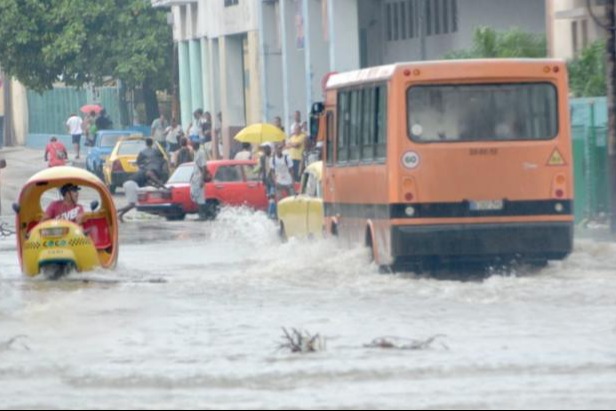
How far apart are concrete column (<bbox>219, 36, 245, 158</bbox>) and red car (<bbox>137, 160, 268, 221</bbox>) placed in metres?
19.6

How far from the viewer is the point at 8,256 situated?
29953 millimetres

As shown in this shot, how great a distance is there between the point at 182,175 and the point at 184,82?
26398mm

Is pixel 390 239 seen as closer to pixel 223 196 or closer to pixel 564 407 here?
pixel 564 407

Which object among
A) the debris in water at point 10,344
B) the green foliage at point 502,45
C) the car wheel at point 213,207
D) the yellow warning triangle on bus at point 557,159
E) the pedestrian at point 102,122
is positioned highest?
the green foliage at point 502,45

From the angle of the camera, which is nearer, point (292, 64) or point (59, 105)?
point (292, 64)

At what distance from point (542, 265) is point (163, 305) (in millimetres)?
4808

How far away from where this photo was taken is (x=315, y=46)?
50.3 meters

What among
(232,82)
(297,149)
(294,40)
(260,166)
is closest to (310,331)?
(260,166)

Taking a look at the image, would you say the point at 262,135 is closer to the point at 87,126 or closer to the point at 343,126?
the point at 343,126

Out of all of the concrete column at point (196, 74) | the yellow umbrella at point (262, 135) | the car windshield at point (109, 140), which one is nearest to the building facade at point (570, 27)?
the yellow umbrella at point (262, 135)

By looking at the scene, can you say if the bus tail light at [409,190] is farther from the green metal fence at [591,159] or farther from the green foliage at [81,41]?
the green foliage at [81,41]

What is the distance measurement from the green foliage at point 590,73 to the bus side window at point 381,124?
31.4ft

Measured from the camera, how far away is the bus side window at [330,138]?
24625mm

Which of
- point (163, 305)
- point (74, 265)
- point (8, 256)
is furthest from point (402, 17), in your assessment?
point (163, 305)
